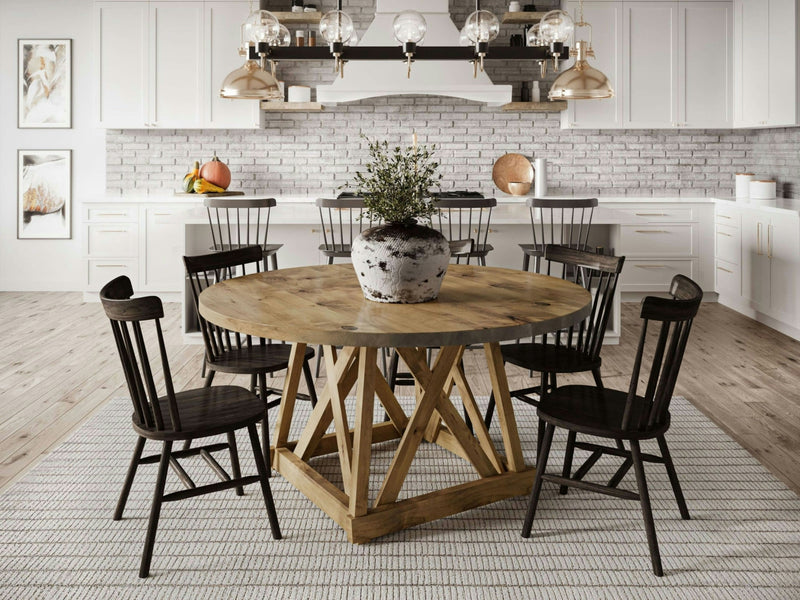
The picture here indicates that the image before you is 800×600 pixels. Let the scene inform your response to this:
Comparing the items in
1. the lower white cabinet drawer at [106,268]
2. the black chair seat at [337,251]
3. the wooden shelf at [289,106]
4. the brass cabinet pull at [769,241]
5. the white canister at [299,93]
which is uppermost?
the white canister at [299,93]

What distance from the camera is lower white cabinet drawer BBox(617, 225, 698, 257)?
655cm

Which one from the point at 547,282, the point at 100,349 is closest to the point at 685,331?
the point at 547,282

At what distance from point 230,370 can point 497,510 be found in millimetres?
1041

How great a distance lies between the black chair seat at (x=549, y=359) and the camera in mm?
2943

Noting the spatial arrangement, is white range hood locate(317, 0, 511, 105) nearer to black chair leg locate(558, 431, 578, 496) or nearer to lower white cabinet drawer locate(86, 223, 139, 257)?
lower white cabinet drawer locate(86, 223, 139, 257)

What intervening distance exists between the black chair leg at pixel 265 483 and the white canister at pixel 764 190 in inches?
197

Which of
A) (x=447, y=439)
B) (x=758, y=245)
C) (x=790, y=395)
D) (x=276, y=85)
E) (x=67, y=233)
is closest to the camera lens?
(x=447, y=439)

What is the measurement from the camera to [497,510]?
8.93 feet

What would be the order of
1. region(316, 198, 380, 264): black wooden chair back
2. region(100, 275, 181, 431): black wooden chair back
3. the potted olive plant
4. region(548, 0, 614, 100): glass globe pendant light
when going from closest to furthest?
region(100, 275, 181, 431): black wooden chair back < the potted olive plant < region(316, 198, 380, 264): black wooden chair back < region(548, 0, 614, 100): glass globe pendant light

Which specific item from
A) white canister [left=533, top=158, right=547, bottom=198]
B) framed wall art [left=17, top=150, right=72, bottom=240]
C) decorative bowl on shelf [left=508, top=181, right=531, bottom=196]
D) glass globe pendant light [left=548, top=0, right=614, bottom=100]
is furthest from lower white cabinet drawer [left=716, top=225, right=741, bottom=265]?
framed wall art [left=17, top=150, right=72, bottom=240]

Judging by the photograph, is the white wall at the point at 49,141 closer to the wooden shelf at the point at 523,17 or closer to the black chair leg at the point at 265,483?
the wooden shelf at the point at 523,17

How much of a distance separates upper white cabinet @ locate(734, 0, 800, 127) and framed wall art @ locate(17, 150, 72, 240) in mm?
5631

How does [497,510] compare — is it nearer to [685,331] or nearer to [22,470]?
[685,331]

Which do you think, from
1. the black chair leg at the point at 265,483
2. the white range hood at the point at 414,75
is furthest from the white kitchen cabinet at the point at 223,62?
the black chair leg at the point at 265,483
